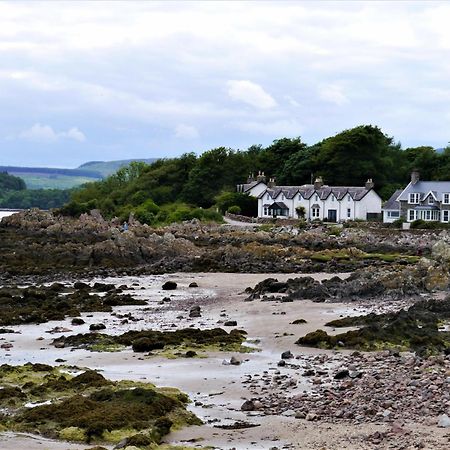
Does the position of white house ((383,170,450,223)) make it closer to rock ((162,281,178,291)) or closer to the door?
the door

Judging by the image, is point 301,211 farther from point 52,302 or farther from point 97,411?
point 97,411

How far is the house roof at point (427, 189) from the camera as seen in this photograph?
217 feet

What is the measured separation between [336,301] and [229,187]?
58.2 metres

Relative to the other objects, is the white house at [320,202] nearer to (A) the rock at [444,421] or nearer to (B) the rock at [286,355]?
(B) the rock at [286,355]

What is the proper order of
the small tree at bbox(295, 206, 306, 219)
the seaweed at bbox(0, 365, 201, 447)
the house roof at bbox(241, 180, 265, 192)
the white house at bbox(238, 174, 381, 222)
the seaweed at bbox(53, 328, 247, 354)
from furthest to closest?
the house roof at bbox(241, 180, 265, 192)
the small tree at bbox(295, 206, 306, 219)
the white house at bbox(238, 174, 381, 222)
the seaweed at bbox(53, 328, 247, 354)
the seaweed at bbox(0, 365, 201, 447)

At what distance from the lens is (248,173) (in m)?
87.3

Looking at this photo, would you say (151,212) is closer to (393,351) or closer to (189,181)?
(189,181)

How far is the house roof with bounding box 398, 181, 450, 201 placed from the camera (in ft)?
217

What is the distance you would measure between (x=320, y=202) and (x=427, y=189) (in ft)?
31.3

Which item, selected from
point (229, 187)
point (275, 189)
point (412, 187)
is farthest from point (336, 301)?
point (229, 187)

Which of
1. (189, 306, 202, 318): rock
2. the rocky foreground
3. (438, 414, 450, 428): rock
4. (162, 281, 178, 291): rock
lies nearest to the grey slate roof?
the rocky foreground

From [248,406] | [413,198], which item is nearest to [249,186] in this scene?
[413,198]

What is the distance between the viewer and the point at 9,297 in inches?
1201

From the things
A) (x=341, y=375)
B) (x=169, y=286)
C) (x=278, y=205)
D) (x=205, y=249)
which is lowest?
(x=169, y=286)
